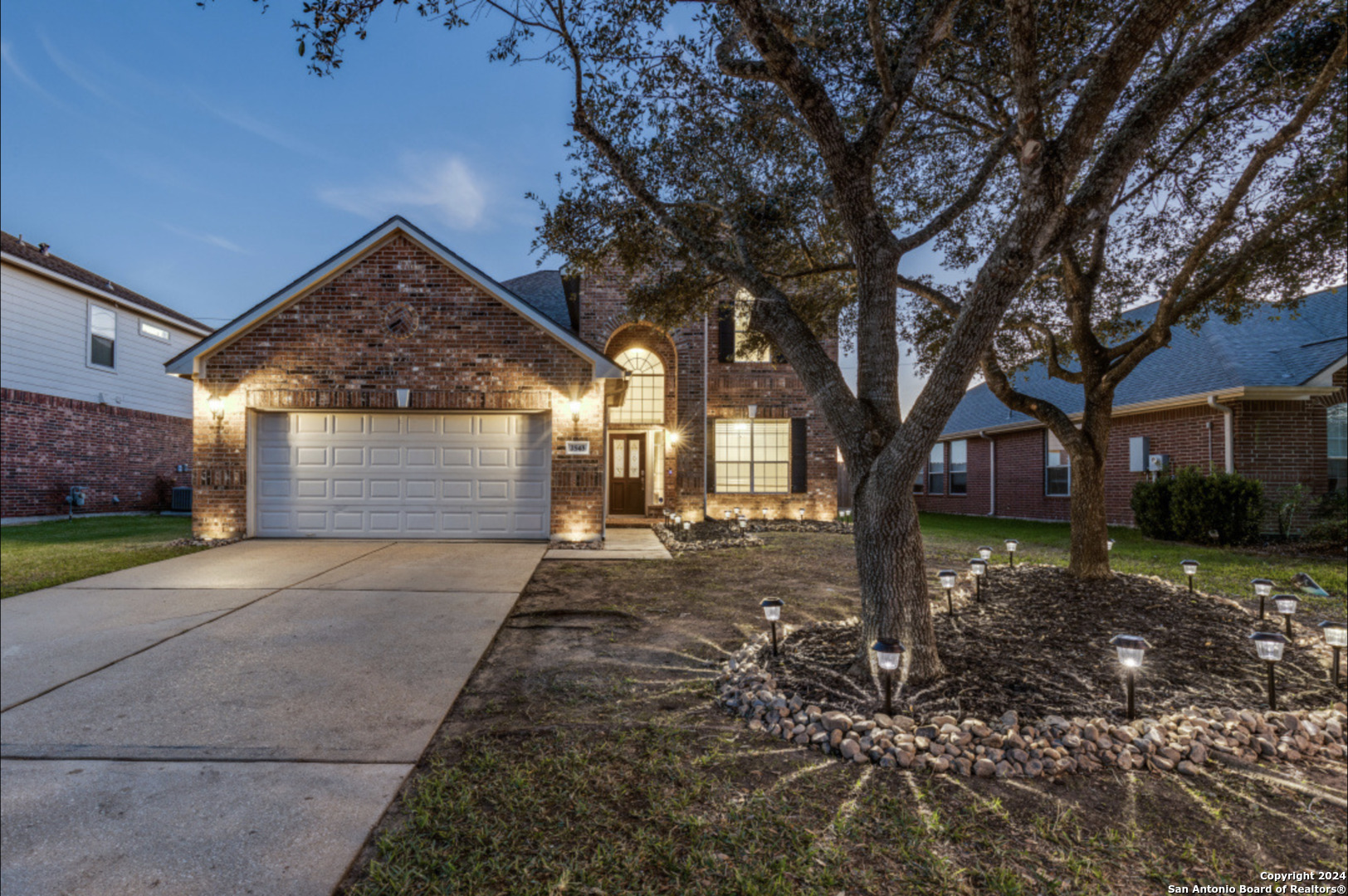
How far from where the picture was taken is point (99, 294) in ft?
44.5

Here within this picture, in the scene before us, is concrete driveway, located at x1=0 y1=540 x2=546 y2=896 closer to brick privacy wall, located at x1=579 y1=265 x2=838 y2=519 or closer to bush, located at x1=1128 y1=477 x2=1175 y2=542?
brick privacy wall, located at x1=579 y1=265 x2=838 y2=519

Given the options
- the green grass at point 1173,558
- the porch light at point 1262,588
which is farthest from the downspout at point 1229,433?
the porch light at point 1262,588

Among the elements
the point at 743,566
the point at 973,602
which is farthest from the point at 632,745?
the point at 743,566

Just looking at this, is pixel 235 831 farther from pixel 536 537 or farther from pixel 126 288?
pixel 126 288

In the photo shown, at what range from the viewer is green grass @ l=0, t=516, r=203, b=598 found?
20.7 ft

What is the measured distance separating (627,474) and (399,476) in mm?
5781

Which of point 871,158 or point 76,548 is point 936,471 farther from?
point 76,548

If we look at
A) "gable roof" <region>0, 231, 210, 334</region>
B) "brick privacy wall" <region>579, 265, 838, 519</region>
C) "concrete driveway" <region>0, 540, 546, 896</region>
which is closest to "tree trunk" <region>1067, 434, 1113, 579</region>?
"concrete driveway" <region>0, 540, 546, 896</region>

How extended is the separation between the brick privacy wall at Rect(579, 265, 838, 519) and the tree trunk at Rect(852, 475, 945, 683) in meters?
9.50

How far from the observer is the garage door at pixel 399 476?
30.2 ft

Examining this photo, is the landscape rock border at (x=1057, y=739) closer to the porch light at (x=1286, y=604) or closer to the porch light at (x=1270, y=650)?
the porch light at (x=1270, y=650)

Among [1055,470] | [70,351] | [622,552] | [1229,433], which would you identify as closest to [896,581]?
[622,552]

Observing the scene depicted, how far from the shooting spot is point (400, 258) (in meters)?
9.02

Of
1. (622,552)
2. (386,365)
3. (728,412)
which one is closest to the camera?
(622,552)
